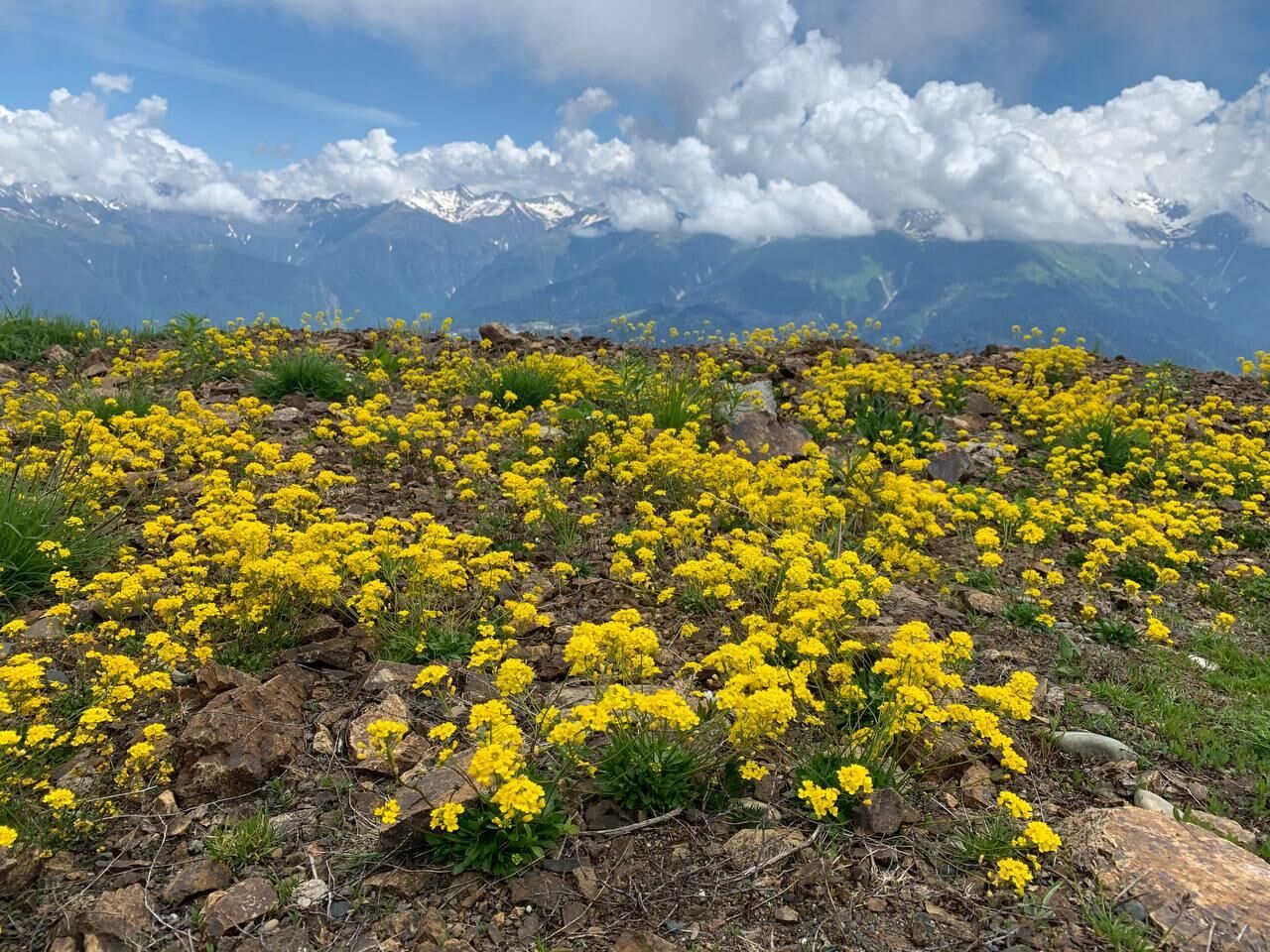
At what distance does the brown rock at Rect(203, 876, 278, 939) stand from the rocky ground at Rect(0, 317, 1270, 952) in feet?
0.05

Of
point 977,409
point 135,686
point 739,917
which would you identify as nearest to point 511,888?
point 739,917

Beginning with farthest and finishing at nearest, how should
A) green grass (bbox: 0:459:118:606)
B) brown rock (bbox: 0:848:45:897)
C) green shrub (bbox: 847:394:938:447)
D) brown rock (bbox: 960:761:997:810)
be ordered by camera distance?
green shrub (bbox: 847:394:938:447) < green grass (bbox: 0:459:118:606) < brown rock (bbox: 960:761:997:810) < brown rock (bbox: 0:848:45:897)

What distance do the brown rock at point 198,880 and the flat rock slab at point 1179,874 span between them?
412 centimetres

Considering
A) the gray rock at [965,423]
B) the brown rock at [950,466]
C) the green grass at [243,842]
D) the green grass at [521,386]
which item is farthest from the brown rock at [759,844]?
the gray rock at [965,423]

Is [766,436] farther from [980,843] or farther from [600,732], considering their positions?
[980,843]

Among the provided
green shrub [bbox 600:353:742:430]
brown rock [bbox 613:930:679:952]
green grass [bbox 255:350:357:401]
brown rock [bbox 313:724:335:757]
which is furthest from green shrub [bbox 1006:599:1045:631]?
green grass [bbox 255:350:357:401]

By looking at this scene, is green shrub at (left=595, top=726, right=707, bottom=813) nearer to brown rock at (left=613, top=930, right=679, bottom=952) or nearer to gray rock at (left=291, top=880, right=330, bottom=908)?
brown rock at (left=613, top=930, right=679, bottom=952)

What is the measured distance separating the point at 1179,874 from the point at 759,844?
6.42 ft

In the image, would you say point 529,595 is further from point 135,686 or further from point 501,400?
point 501,400

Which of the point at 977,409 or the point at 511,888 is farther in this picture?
the point at 977,409

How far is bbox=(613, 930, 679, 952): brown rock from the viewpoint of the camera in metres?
2.97

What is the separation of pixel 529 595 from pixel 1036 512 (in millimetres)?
5878

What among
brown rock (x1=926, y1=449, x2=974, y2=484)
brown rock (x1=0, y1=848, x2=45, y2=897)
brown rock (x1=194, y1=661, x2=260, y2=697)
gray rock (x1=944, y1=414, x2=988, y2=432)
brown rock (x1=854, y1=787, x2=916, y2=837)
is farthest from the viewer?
gray rock (x1=944, y1=414, x2=988, y2=432)

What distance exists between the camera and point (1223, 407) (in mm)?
12742
